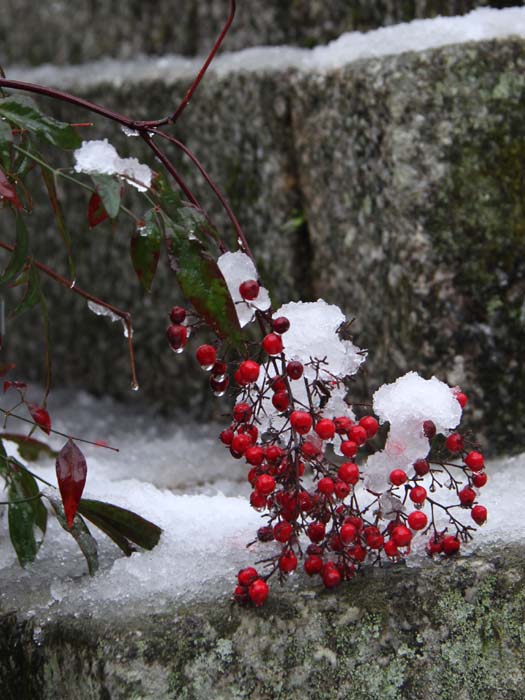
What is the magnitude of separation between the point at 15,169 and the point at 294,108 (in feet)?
2.11

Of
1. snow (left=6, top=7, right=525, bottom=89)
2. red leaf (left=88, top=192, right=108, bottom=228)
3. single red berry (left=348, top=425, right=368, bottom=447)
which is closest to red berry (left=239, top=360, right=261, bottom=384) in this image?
single red berry (left=348, top=425, right=368, bottom=447)

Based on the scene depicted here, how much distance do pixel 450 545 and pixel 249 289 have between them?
312mm

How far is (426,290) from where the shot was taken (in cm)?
126

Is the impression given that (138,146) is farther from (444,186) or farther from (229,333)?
(229,333)

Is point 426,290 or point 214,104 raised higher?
point 214,104

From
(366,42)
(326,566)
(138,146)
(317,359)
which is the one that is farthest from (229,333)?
(138,146)

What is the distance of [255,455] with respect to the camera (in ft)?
2.68

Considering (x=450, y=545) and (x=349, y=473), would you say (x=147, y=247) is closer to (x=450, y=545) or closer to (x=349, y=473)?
(x=349, y=473)

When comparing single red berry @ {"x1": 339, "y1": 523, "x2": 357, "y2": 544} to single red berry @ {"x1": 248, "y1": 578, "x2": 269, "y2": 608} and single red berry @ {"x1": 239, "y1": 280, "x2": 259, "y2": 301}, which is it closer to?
single red berry @ {"x1": 248, "y1": 578, "x2": 269, "y2": 608}

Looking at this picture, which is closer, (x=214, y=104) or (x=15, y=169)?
(x=15, y=169)

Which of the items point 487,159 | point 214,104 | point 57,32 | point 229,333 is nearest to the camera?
point 229,333

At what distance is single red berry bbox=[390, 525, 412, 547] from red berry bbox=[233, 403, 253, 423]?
17 centimetres

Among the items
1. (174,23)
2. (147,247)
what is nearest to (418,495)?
(147,247)

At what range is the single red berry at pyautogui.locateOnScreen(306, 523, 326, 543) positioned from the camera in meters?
0.86
